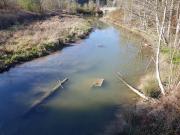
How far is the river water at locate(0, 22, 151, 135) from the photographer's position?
13.3 metres

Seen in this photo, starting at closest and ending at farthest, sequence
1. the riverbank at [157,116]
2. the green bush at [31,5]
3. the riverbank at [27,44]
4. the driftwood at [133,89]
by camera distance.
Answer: the riverbank at [157,116], the driftwood at [133,89], the riverbank at [27,44], the green bush at [31,5]

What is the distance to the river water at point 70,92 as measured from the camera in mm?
13289

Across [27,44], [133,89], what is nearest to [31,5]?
[27,44]

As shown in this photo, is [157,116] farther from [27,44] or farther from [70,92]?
[27,44]

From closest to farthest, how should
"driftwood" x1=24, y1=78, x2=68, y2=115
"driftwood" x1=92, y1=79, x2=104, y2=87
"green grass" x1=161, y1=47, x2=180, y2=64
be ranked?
1. "driftwood" x1=24, y1=78, x2=68, y2=115
2. "driftwood" x1=92, y1=79, x2=104, y2=87
3. "green grass" x1=161, y1=47, x2=180, y2=64

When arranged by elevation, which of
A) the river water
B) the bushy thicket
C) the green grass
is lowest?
the river water

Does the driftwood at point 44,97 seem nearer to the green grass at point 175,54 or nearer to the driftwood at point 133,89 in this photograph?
the driftwood at point 133,89

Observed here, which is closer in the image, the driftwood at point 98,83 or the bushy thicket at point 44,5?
the driftwood at point 98,83

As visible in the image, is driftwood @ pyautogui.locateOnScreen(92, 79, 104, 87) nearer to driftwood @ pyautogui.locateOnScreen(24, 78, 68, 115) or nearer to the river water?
the river water

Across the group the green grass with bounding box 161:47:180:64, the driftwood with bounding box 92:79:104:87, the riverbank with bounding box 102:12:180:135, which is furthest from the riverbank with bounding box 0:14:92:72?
the riverbank with bounding box 102:12:180:135

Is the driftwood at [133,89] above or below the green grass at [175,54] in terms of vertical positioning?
below

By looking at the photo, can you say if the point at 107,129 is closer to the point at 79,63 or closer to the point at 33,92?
the point at 33,92

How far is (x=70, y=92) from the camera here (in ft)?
55.6

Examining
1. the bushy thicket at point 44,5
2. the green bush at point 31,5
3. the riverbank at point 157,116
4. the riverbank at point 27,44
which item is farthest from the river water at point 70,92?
the green bush at point 31,5
